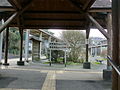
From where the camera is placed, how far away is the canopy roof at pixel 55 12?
8219 millimetres

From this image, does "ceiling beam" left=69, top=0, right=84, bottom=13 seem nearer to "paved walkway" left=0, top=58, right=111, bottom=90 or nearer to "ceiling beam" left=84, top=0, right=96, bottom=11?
"ceiling beam" left=84, top=0, right=96, bottom=11

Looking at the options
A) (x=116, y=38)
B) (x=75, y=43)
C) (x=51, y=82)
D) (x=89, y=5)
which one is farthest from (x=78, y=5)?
(x=75, y=43)

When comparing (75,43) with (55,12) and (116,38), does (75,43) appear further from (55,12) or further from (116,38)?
(116,38)

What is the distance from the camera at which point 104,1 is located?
9.17 m

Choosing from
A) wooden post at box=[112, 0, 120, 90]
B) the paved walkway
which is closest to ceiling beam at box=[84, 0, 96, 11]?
the paved walkway

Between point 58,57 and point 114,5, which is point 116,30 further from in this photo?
point 58,57

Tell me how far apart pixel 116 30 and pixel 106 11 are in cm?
535

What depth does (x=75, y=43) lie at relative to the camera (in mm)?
20031

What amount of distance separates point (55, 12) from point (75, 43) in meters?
10.6

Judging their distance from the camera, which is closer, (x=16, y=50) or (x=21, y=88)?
(x=21, y=88)

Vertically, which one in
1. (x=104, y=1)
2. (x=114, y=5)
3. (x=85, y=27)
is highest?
(x=104, y=1)

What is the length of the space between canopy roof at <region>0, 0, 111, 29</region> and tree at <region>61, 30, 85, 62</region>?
6883mm

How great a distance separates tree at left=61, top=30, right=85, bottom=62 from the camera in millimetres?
19297

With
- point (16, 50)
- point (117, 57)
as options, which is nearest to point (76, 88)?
point (117, 57)
